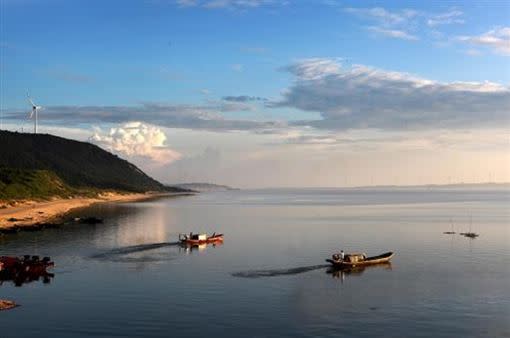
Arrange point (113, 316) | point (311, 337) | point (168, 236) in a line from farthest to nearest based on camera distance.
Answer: point (168, 236)
point (113, 316)
point (311, 337)

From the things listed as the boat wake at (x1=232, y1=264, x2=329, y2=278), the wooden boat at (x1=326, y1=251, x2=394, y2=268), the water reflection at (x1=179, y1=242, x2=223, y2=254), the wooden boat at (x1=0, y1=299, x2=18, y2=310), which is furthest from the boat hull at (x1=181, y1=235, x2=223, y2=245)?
the wooden boat at (x1=0, y1=299, x2=18, y2=310)

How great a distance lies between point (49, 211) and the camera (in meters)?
190

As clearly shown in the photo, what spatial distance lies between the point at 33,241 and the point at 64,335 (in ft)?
235

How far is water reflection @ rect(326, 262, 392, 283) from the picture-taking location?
264 feet

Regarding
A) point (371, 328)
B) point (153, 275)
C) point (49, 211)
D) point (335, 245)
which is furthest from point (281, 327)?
point (49, 211)

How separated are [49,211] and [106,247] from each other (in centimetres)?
8966

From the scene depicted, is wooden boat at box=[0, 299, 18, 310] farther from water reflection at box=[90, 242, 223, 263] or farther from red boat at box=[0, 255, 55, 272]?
water reflection at box=[90, 242, 223, 263]

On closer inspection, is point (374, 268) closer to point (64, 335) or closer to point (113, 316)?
point (113, 316)

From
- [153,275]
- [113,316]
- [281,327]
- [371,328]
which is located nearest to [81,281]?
[153,275]

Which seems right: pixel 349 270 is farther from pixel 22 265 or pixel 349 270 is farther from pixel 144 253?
pixel 22 265

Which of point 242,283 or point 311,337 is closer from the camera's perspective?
point 311,337

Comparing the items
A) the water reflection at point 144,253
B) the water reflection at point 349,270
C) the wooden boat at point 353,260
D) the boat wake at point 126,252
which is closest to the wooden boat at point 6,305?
the water reflection at point 144,253

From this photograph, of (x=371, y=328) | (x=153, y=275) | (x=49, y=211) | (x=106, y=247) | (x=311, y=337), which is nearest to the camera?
(x=311, y=337)

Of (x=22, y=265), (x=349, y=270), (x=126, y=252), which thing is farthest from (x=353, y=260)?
(x=22, y=265)
